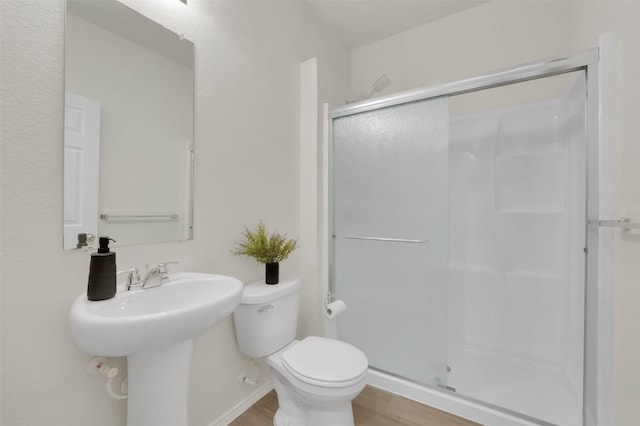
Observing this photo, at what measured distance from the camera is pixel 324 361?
1296mm

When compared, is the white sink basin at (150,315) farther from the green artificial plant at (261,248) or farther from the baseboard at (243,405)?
the baseboard at (243,405)

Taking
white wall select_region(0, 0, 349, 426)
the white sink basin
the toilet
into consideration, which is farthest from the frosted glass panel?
the white sink basin

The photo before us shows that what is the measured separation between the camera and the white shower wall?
1.77 m

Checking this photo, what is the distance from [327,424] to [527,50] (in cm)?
260

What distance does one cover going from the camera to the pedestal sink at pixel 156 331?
2.46ft

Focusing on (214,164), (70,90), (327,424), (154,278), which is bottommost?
(327,424)

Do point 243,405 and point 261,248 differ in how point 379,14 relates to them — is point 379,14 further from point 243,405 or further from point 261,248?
point 243,405

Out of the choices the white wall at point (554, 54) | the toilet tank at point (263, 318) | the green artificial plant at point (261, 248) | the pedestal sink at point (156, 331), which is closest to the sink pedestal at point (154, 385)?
the pedestal sink at point (156, 331)

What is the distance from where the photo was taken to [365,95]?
257 centimetres

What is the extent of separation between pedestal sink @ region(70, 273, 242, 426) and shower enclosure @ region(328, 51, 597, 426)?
108cm

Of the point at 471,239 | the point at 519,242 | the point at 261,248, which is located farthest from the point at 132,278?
the point at 519,242

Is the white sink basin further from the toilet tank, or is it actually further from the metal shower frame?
the metal shower frame

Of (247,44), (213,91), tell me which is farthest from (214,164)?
(247,44)

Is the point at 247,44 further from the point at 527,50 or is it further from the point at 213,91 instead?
the point at 527,50
